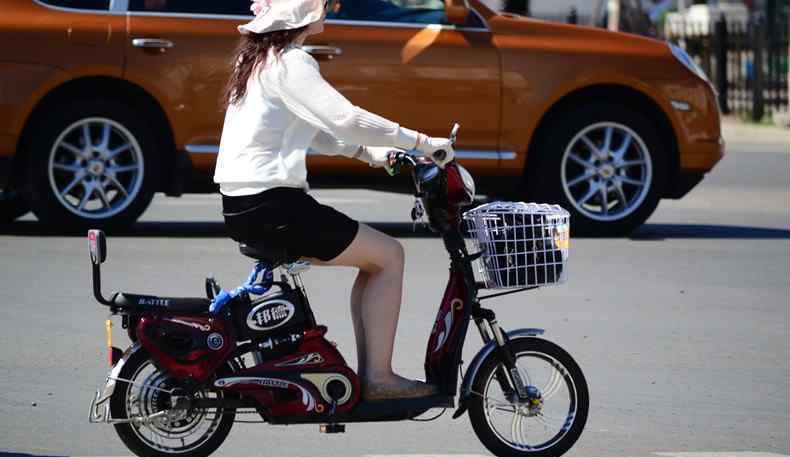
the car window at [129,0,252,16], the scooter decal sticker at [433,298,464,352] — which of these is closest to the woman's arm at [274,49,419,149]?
the scooter decal sticker at [433,298,464,352]

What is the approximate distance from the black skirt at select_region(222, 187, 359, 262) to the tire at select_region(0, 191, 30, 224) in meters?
6.41

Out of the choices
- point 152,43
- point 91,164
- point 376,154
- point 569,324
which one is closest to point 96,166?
point 91,164

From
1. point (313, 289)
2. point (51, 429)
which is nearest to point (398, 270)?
point (51, 429)

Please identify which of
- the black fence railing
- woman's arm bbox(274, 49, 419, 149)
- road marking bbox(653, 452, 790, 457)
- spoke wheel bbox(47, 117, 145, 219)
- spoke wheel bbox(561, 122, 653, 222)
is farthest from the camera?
the black fence railing

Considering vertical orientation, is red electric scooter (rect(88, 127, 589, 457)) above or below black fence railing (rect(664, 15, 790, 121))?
above

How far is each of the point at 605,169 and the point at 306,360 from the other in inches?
244

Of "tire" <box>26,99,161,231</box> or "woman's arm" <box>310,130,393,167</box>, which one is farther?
"tire" <box>26,99,161,231</box>

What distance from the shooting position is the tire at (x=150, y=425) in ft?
17.4

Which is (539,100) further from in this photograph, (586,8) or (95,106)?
(586,8)

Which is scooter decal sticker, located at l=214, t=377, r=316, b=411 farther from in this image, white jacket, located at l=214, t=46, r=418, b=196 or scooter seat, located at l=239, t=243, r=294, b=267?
white jacket, located at l=214, t=46, r=418, b=196

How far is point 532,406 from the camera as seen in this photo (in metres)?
5.62

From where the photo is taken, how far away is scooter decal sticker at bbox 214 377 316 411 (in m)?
5.33

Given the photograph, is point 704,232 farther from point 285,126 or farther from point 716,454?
point 285,126

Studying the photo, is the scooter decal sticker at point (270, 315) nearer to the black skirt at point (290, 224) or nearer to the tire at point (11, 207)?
the black skirt at point (290, 224)
